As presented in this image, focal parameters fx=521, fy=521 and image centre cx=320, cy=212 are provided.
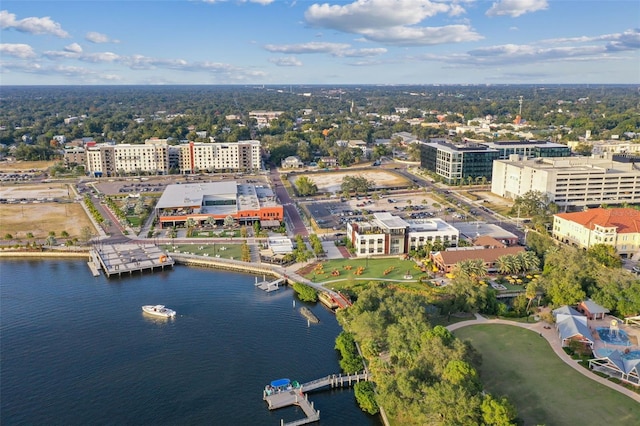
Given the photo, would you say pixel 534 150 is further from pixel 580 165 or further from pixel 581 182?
pixel 581 182

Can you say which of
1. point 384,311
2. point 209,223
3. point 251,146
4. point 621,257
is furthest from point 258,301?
point 251,146

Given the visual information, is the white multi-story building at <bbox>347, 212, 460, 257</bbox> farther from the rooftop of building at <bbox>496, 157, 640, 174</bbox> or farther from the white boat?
the rooftop of building at <bbox>496, 157, 640, 174</bbox>

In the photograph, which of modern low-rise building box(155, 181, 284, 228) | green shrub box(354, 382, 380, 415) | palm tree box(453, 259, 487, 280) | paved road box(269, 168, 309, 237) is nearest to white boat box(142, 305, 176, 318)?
green shrub box(354, 382, 380, 415)

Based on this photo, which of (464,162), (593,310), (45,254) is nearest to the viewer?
(593,310)

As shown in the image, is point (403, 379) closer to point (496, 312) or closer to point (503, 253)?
point (496, 312)

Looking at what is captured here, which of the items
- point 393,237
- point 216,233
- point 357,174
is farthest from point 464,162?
point 216,233

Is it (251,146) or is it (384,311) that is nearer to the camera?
(384,311)
